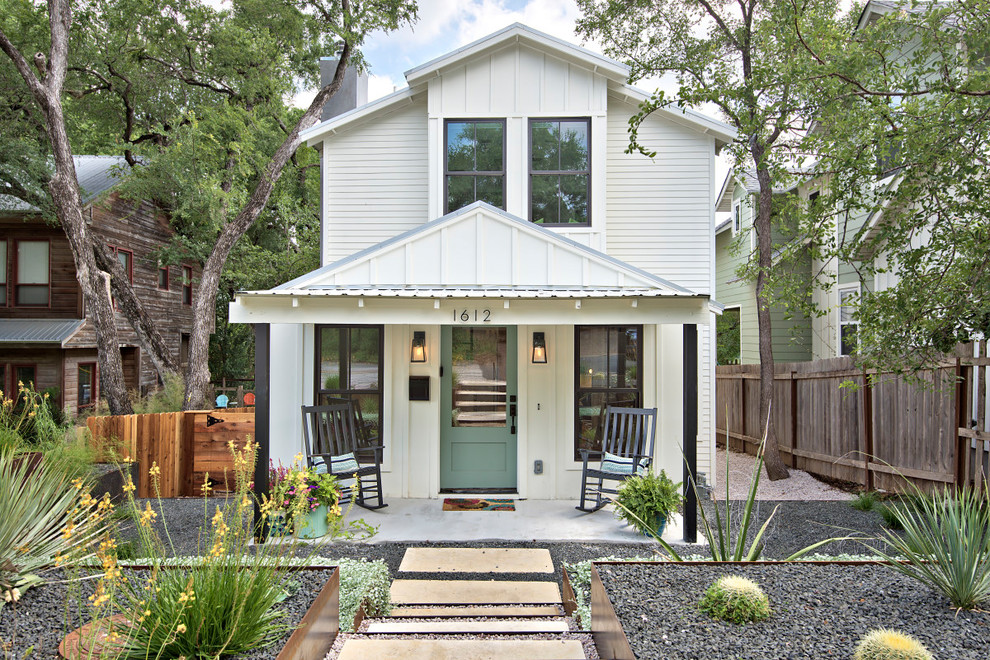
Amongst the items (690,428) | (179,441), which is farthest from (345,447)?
(690,428)

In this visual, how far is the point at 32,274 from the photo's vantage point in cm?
1395

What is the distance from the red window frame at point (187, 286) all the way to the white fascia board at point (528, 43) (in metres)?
12.9

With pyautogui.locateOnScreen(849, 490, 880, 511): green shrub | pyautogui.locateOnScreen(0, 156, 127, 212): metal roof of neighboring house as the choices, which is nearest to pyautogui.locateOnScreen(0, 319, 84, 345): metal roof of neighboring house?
pyautogui.locateOnScreen(0, 156, 127, 212): metal roof of neighboring house

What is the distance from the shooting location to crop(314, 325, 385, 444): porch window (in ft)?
24.3

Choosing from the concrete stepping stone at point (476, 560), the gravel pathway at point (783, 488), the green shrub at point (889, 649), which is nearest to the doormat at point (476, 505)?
the concrete stepping stone at point (476, 560)

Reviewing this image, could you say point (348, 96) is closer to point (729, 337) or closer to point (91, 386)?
point (91, 386)

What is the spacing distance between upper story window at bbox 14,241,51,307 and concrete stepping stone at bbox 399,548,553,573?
1293cm

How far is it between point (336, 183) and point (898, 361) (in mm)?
6898

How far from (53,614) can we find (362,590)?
63.1 inches

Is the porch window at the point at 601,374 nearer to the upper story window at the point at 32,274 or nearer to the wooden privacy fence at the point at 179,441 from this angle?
the wooden privacy fence at the point at 179,441

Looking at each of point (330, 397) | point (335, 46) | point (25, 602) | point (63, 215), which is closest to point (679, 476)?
point (330, 397)

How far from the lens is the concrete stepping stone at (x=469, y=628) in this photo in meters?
3.49

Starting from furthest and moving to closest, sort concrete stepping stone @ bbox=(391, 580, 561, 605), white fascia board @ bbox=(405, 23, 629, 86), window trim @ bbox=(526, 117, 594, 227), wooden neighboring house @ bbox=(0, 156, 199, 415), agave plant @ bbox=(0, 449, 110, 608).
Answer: wooden neighboring house @ bbox=(0, 156, 199, 415), window trim @ bbox=(526, 117, 594, 227), white fascia board @ bbox=(405, 23, 629, 86), concrete stepping stone @ bbox=(391, 580, 561, 605), agave plant @ bbox=(0, 449, 110, 608)

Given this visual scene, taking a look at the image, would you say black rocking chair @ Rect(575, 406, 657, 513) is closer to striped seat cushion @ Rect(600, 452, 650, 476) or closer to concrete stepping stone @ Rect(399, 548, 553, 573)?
striped seat cushion @ Rect(600, 452, 650, 476)
